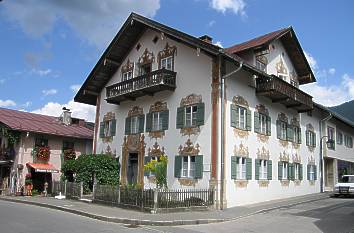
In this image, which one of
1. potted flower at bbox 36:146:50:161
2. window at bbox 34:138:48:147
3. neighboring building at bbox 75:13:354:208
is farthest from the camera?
window at bbox 34:138:48:147

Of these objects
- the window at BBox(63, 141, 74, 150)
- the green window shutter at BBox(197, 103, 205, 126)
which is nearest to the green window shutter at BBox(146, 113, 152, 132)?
the green window shutter at BBox(197, 103, 205, 126)

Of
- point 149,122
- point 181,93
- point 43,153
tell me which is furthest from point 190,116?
point 43,153

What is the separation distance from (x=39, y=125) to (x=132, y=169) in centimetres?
1219

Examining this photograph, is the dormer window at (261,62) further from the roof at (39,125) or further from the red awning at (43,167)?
the red awning at (43,167)

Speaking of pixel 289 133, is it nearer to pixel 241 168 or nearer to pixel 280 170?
pixel 280 170

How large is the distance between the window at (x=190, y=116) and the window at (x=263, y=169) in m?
5.20

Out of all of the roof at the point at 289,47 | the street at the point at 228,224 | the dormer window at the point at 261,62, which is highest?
the roof at the point at 289,47

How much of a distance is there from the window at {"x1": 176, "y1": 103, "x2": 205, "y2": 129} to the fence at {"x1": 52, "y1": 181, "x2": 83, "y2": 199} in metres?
7.52

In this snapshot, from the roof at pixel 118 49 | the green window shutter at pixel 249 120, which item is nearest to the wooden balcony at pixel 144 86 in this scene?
the roof at pixel 118 49

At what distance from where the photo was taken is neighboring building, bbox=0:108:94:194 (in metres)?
32.4

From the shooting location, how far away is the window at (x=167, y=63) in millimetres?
25312

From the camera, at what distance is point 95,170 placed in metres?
26.2

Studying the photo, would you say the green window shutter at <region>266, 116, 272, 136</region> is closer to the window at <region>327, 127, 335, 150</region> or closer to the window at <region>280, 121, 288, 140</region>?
the window at <region>280, 121, 288, 140</region>

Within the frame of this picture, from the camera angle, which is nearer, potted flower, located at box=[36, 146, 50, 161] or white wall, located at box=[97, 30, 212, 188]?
white wall, located at box=[97, 30, 212, 188]
